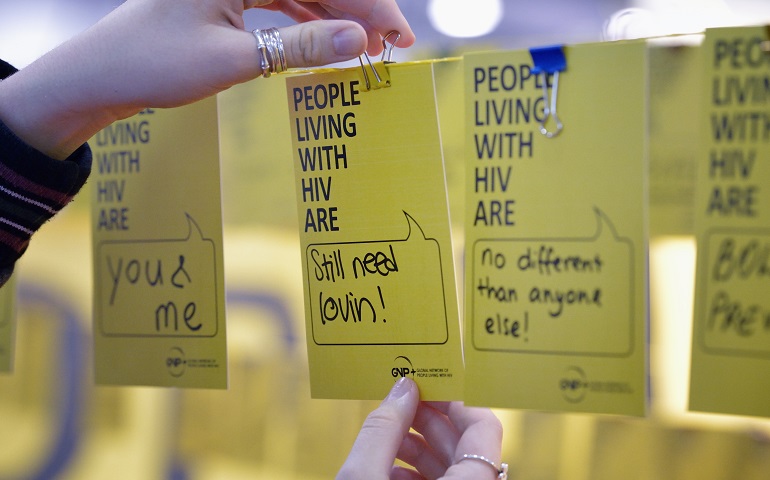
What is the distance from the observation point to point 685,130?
959mm

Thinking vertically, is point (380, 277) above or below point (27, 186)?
below

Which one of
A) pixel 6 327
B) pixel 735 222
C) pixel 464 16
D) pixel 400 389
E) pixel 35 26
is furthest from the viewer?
pixel 464 16

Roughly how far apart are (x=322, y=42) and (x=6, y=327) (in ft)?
2.22

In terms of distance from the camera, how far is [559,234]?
2.41 ft

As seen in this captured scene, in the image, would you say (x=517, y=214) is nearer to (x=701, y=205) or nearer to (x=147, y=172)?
(x=701, y=205)

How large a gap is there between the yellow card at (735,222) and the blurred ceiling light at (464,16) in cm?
207

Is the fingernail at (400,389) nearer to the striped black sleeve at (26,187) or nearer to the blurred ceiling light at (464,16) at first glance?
the striped black sleeve at (26,187)

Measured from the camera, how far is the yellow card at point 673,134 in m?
0.79

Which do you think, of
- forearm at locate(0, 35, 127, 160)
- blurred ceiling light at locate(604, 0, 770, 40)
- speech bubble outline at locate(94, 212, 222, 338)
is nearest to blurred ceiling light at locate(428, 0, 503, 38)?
blurred ceiling light at locate(604, 0, 770, 40)

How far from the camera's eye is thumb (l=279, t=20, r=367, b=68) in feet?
2.46

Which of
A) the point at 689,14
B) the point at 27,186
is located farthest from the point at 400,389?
the point at 689,14

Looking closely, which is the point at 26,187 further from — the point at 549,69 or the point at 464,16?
the point at 464,16

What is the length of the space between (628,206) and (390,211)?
0.85 feet

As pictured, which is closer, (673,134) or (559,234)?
(559,234)
